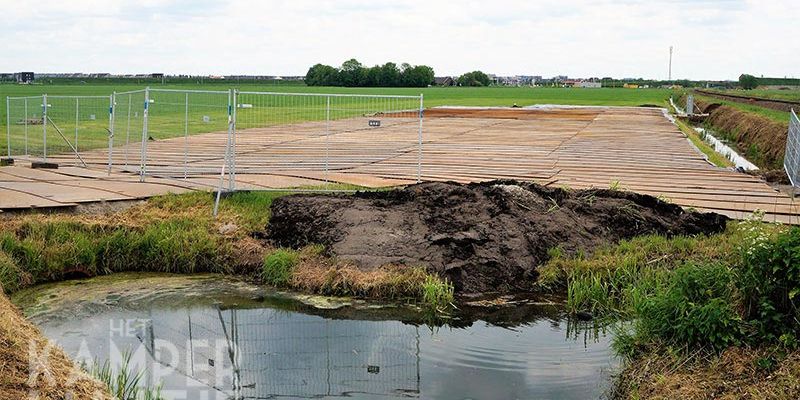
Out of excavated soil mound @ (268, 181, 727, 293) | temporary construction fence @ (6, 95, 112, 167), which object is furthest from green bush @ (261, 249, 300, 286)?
temporary construction fence @ (6, 95, 112, 167)

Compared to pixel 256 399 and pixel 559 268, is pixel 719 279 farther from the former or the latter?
pixel 256 399

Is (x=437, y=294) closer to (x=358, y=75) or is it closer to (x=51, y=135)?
(x=51, y=135)

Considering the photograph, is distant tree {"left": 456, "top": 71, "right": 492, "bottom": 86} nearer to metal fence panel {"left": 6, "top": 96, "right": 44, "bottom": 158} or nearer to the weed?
metal fence panel {"left": 6, "top": 96, "right": 44, "bottom": 158}

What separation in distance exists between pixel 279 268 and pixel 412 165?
9054mm

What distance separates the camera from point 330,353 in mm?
8242

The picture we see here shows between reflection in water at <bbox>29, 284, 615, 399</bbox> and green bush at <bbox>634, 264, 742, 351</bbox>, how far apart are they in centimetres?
67

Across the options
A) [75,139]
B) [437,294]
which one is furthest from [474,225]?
[75,139]

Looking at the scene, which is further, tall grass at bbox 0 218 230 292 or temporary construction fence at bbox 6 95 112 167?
temporary construction fence at bbox 6 95 112 167

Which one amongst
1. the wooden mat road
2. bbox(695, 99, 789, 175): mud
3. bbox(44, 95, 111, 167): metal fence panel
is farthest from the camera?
bbox(695, 99, 789, 175): mud

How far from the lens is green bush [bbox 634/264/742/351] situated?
22.8 ft

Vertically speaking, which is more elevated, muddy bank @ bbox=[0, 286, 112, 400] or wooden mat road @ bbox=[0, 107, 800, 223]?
wooden mat road @ bbox=[0, 107, 800, 223]

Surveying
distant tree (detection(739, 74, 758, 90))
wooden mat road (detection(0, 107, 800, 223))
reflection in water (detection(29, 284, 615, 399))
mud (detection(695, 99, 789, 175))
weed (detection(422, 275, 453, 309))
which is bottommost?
reflection in water (detection(29, 284, 615, 399))

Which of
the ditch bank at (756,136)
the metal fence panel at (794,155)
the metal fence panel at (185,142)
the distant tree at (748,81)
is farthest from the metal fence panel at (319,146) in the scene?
the distant tree at (748,81)

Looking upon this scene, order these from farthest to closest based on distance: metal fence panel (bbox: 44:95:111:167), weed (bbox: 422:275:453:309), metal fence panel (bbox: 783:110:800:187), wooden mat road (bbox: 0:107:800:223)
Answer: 1. metal fence panel (bbox: 44:95:111:167)
2. metal fence panel (bbox: 783:110:800:187)
3. wooden mat road (bbox: 0:107:800:223)
4. weed (bbox: 422:275:453:309)
